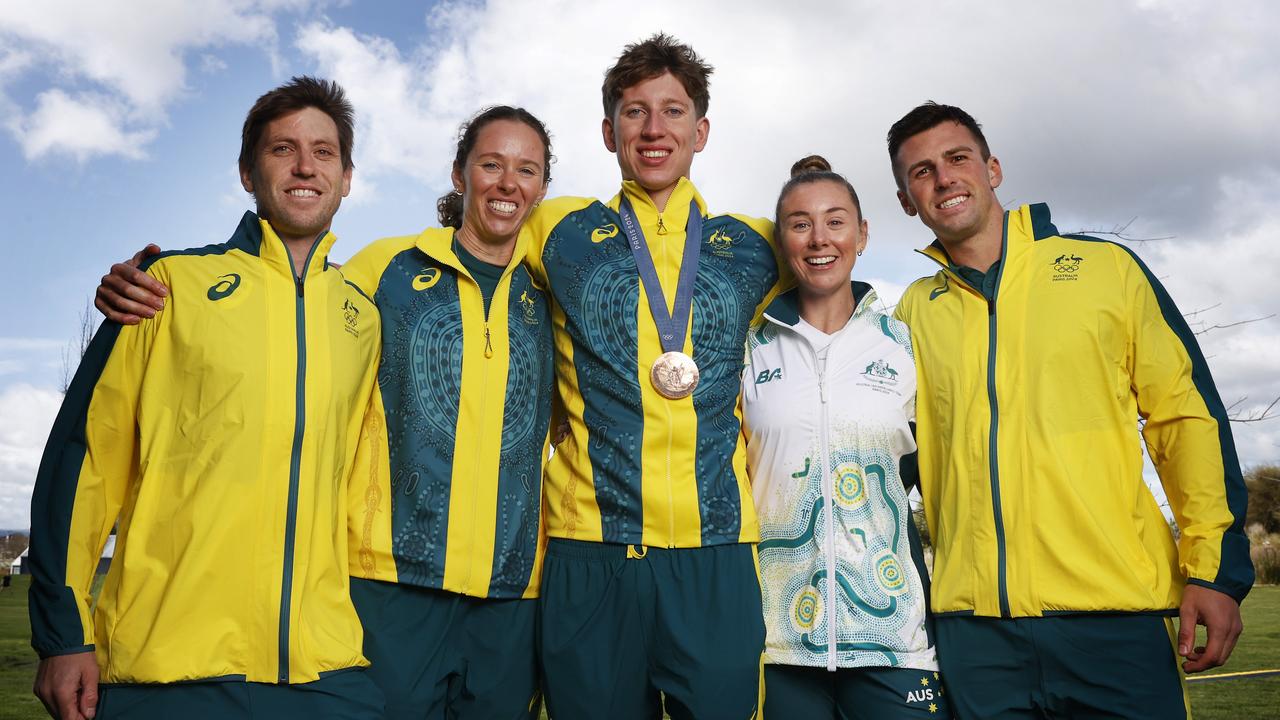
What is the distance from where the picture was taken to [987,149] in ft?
13.6

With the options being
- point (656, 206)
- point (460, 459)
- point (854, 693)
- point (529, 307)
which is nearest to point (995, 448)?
point (854, 693)

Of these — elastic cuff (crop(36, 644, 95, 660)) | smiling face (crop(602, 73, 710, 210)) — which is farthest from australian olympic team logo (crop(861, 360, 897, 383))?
elastic cuff (crop(36, 644, 95, 660))

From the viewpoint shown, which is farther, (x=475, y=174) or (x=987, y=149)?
(x=987, y=149)

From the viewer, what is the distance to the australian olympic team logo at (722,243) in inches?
152

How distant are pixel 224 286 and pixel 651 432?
1545 mm

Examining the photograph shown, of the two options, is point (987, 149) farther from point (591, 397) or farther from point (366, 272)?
point (366, 272)

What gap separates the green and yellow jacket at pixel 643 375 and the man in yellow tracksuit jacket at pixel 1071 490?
812mm

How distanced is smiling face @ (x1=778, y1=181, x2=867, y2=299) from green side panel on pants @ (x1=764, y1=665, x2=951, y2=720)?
148 cm

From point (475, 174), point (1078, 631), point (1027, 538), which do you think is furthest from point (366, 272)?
point (1078, 631)

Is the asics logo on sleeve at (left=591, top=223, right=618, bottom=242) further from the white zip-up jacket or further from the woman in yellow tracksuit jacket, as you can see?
the white zip-up jacket

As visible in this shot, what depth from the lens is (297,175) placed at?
327cm

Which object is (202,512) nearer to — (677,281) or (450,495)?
(450,495)

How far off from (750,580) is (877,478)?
0.62m

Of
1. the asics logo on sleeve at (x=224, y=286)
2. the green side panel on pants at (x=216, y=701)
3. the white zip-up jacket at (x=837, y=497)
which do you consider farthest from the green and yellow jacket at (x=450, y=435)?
the white zip-up jacket at (x=837, y=497)
